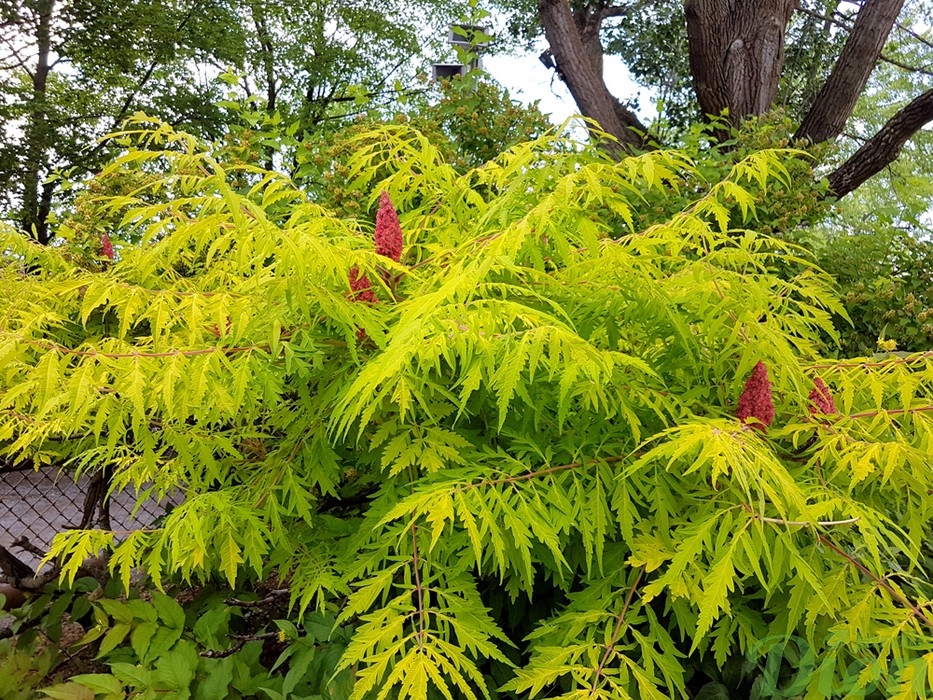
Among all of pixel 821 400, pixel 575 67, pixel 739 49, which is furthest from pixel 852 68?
pixel 821 400

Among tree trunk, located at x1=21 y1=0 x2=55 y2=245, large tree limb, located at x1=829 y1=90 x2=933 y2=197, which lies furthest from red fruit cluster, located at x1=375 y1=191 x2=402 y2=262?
tree trunk, located at x1=21 y1=0 x2=55 y2=245

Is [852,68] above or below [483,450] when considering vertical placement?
above

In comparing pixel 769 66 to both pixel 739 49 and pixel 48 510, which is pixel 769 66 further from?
pixel 48 510

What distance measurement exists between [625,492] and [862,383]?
704 millimetres

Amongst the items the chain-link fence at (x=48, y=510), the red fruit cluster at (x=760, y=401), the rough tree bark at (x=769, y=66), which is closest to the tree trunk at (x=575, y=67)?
the rough tree bark at (x=769, y=66)

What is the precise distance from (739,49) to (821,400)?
436 centimetres

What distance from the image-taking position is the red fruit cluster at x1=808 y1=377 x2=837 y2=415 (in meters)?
1.44

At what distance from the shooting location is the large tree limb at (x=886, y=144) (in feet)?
14.9

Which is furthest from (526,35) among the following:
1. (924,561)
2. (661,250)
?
(924,561)

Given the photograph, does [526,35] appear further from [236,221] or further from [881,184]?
[236,221]

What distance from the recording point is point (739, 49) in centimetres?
483

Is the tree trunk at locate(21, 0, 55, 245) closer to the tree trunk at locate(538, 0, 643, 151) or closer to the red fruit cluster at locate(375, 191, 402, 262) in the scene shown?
the tree trunk at locate(538, 0, 643, 151)

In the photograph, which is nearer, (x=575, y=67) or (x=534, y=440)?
(x=534, y=440)

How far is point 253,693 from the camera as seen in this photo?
1509mm
